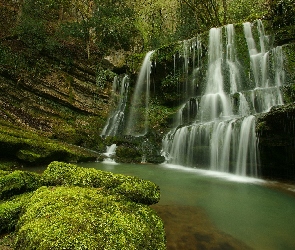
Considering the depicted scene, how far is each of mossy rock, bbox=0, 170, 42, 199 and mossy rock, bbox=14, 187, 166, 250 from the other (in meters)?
0.91

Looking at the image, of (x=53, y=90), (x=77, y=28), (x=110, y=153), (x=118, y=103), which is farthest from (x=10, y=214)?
(x=77, y=28)

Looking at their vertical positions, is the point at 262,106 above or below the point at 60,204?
above

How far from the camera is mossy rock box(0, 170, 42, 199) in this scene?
3523 mm

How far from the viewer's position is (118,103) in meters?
17.3

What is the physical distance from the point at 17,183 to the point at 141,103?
14.0 m

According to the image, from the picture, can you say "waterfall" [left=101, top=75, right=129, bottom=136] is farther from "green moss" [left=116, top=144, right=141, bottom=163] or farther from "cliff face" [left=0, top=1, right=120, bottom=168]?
"green moss" [left=116, top=144, right=141, bottom=163]

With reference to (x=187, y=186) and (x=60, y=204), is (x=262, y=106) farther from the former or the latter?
(x=60, y=204)

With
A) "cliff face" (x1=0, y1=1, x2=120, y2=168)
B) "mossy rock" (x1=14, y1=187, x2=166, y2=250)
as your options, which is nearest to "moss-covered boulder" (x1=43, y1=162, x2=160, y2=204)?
"mossy rock" (x1=14, y1=187, x2=166, y2=250)

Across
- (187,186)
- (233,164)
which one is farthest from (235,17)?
(187,186)

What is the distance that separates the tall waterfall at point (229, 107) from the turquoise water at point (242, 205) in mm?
1440

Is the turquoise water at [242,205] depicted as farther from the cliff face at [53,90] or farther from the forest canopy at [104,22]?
the forest canopy at [104,22]

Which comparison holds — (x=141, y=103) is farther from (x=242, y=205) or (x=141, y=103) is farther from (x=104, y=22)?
(x=242, y=205)

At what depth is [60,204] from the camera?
257cm

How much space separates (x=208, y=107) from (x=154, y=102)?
462 centimetres
